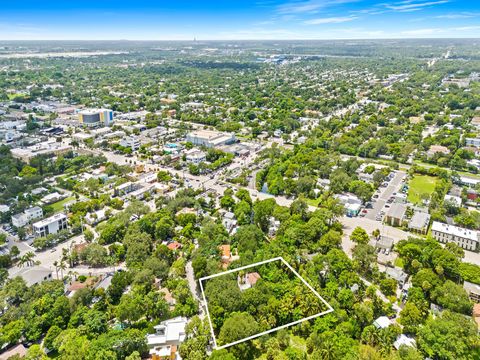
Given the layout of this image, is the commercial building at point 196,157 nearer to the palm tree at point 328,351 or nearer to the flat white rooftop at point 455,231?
the flat white rooftop at point 455,231

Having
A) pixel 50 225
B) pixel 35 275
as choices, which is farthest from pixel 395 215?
pixel 50 225

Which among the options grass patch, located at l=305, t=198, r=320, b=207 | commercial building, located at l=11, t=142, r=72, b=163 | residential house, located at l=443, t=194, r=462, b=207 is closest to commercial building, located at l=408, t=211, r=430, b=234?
residential house, located at l=443, t=194, r=462, b=207

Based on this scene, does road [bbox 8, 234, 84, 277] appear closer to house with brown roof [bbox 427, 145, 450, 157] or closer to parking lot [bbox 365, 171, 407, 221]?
parking lot [bbox 365, 171, 407, 221]

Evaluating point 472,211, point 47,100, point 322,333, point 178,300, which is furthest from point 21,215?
point 47,100

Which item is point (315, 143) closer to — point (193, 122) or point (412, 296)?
point (193, 122)

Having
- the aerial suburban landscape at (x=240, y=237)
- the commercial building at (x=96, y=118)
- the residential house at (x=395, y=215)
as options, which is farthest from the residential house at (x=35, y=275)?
the commercial building at (x=96, y=118)

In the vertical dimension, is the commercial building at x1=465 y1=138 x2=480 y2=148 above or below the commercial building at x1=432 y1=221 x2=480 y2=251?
above
